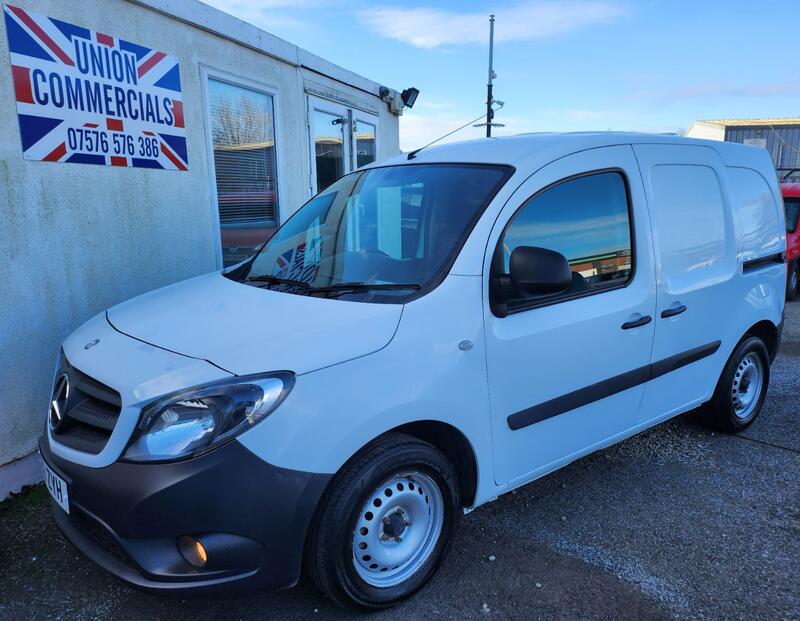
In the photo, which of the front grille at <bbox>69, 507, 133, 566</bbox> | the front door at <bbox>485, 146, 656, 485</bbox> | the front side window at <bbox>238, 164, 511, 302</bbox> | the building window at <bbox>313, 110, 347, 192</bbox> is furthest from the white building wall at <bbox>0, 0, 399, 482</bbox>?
the front door at <bbox>485, 146, 656, 485</bbox>

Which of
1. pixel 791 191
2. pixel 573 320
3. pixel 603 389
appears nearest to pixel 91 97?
pixel 573 320

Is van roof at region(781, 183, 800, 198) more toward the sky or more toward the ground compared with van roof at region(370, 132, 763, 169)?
more toward the ground

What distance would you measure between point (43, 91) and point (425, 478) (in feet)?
10.2

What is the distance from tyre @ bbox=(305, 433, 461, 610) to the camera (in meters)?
2.10

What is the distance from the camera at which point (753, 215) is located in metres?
3.82

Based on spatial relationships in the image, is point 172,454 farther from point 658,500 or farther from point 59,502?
point 658,500

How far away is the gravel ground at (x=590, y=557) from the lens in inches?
95.4

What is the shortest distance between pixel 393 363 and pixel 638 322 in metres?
1.47

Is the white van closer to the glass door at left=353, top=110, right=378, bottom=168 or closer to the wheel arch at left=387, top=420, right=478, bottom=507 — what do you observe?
the wheel arch at left=387, top=420, right=478, bottom=507

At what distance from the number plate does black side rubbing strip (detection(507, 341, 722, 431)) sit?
68.9 inches

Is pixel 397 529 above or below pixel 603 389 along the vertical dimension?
below

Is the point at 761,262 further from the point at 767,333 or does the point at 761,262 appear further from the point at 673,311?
the point at 673,311

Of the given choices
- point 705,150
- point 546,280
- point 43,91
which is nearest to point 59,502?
point 546,280

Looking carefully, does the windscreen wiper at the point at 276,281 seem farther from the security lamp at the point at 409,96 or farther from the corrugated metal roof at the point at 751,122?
the corrugated metal roof at the point at 751,122
